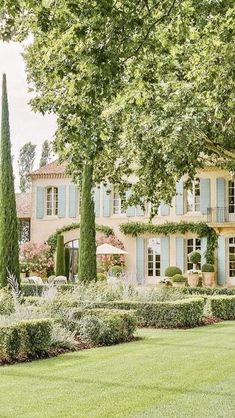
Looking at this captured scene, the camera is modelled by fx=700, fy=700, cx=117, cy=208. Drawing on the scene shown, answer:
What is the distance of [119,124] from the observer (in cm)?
1823

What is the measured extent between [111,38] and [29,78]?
59.1 feet

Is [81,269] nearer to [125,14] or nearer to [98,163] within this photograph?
[98,163]

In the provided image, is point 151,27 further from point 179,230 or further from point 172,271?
point 179,230

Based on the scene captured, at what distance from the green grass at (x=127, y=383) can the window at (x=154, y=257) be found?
21.2 metres

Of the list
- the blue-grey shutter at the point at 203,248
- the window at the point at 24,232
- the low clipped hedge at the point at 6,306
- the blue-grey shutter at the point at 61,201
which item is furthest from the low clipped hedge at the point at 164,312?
the window at the point at 24,232

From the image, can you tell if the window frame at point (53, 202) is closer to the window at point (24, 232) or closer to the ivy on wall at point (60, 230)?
the ivy on wall at point (60, 230)

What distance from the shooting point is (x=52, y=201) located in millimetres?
35688

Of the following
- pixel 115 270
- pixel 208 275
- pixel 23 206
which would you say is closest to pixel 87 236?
pixel 115 270

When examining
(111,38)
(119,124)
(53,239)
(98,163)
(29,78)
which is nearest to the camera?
(111,38)

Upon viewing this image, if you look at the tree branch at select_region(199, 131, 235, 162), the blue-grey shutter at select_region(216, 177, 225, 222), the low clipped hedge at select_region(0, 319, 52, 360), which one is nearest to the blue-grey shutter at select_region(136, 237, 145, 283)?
the blue-grey shutter at select_region(216, 177, 225, 222)

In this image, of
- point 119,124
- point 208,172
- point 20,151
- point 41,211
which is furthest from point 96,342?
point 20,151

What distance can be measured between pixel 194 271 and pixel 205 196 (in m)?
3.70

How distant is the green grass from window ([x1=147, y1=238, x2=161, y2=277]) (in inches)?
834

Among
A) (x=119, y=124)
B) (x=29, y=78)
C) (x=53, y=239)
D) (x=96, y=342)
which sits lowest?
(x=96, y=342)
